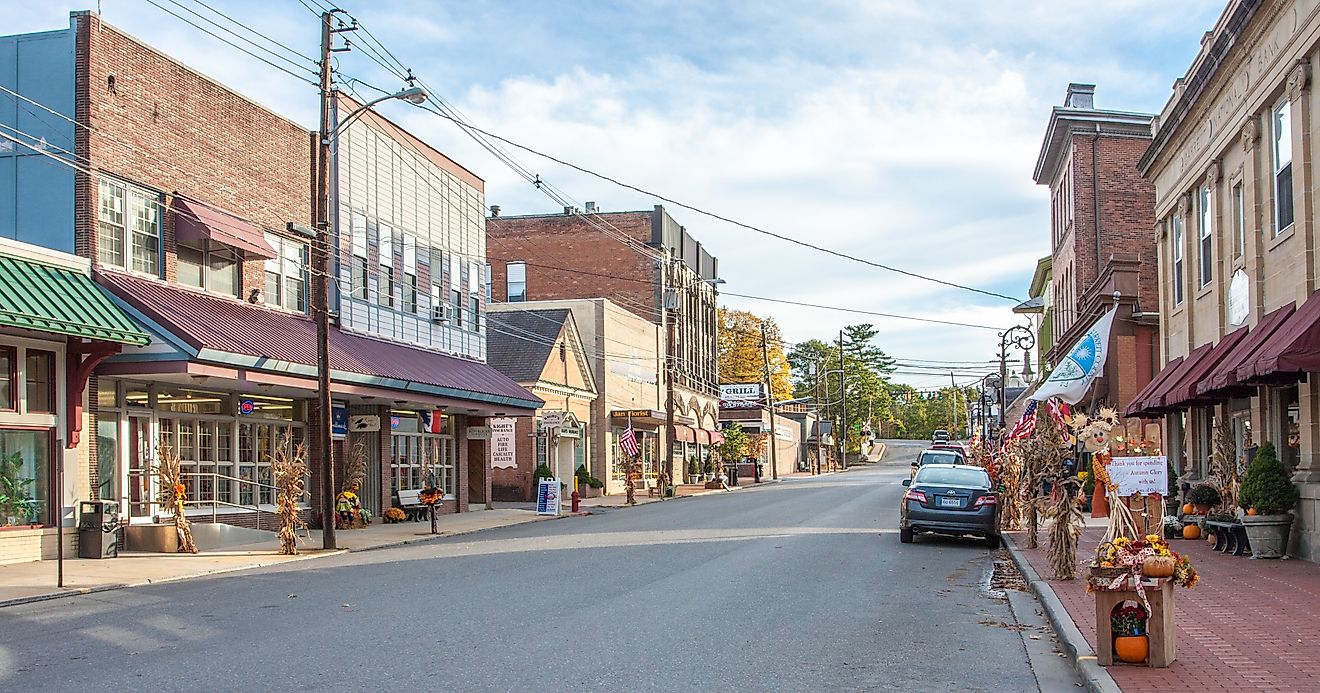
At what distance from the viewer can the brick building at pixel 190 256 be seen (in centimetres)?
1947

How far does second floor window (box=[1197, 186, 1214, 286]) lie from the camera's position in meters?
22.8

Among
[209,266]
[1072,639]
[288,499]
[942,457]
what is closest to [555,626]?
[1072,639]

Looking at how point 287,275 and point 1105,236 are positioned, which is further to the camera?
point 1105,236

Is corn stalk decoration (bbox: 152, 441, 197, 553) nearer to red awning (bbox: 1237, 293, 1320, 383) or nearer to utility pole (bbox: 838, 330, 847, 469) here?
red awning (bbox: 1237, 293, 1320, 383)

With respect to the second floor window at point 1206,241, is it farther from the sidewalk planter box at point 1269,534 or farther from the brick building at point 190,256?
the brick building at point 190,256

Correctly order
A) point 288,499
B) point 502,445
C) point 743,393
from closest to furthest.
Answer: point 288,499 → point 502,445 → point 743,393

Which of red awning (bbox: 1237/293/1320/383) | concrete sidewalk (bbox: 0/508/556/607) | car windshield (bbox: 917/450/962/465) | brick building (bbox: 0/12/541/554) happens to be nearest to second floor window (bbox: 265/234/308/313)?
brick building (bbox: 0/12/541/554)

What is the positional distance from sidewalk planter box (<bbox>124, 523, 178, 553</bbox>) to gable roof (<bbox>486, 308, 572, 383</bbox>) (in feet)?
63.9

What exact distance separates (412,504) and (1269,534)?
20.1m

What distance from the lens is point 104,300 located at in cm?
1881

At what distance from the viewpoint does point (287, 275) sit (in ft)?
83.6

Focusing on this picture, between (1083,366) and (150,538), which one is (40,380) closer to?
(150,538)

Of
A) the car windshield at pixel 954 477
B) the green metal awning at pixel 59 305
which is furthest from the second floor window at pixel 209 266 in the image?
the car windshield at pixel 954 477

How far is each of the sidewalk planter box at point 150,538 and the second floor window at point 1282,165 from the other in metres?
18.4
